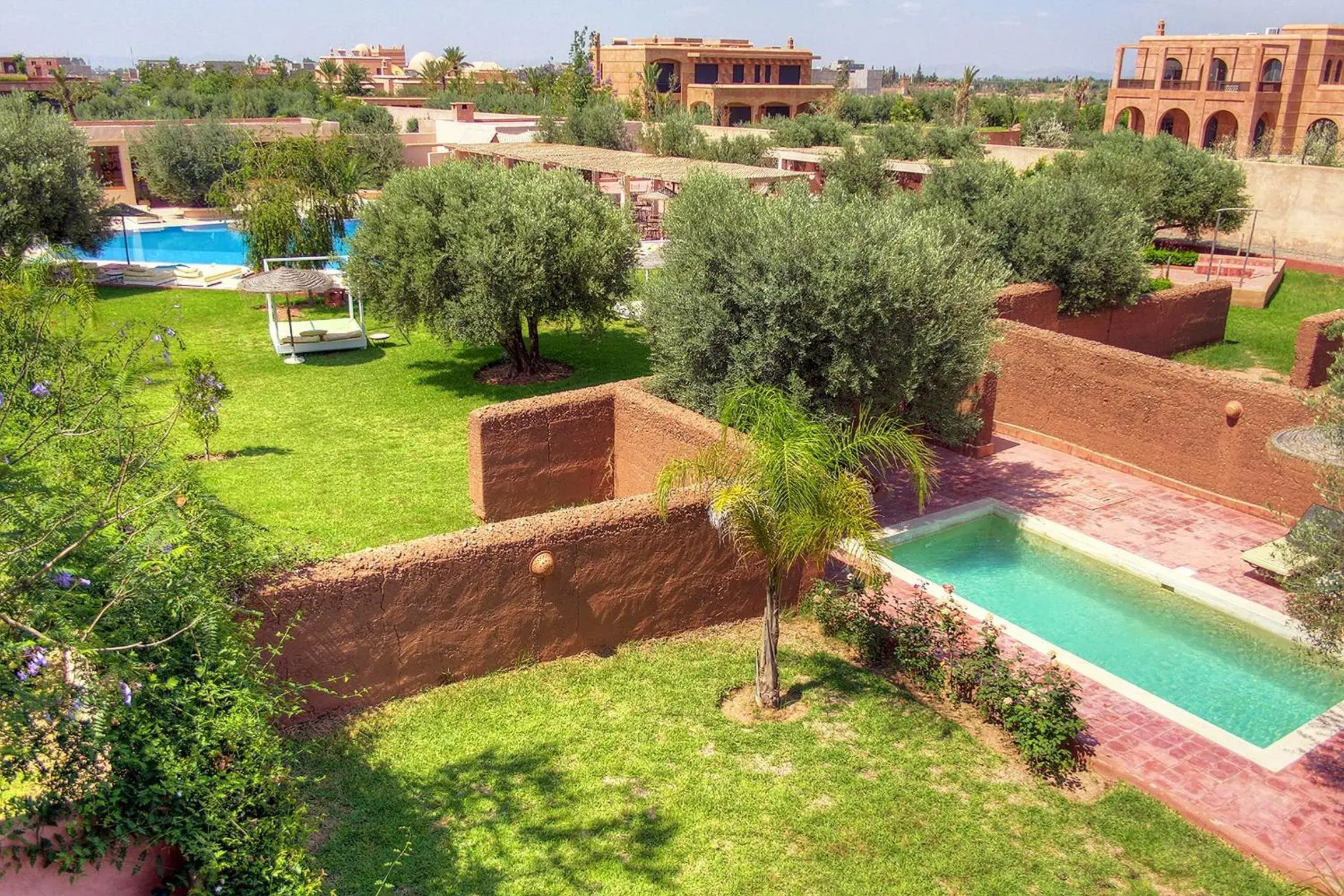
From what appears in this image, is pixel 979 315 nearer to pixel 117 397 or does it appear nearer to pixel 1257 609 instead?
pixel 1257 609

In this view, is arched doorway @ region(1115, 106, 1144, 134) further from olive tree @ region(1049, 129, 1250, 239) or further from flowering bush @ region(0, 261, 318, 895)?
flowering bush @ region(0, 261, 318, 895)

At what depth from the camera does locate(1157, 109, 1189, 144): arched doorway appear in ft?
188

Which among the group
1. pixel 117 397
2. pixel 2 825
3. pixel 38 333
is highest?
pixel 38 333

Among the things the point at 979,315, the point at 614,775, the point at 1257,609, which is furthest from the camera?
the point at 979,315

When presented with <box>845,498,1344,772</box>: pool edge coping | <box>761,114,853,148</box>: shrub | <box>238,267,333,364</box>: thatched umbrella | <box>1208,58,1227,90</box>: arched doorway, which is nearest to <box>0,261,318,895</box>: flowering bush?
<box>845,498,1344,772</box>: pool edge coping

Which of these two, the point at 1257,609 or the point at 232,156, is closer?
the point at 1257,609

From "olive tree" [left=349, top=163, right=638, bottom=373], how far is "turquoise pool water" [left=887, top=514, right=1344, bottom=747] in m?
8.00

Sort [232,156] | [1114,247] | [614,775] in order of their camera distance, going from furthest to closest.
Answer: [232,156]
[1114,247]
[614,775]

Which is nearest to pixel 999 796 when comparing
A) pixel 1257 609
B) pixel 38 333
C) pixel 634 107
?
pixel 1257 609

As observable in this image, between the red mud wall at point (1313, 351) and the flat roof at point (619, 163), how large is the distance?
12.4 metres

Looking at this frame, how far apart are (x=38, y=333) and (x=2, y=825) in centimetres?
524

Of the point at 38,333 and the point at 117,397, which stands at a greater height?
the point at 38,333

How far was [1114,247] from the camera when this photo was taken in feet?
64.6

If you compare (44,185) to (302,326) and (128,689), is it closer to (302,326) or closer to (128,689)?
(302,326)
